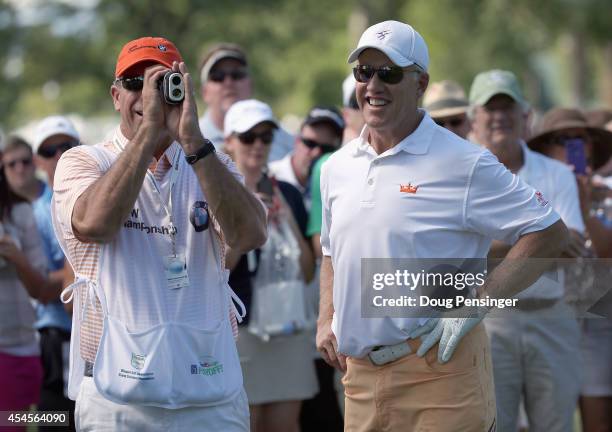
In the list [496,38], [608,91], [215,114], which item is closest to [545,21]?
[496,38]

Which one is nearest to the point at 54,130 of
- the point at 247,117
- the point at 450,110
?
the point at 247,117

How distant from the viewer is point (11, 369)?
689 cm

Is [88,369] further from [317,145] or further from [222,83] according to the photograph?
[222,83]

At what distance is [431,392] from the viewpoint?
460 centimetres

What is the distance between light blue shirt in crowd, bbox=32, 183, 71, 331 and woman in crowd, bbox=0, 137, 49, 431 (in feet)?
0.71

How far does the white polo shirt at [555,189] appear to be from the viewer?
21.1 feet

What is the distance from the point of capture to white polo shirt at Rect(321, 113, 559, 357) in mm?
4562

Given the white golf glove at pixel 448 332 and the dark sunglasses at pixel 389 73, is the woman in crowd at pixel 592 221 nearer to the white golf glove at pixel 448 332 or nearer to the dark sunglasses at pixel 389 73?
the dark sunglasses at pixel 389 73

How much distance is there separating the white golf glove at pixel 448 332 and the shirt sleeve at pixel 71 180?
4.71ft

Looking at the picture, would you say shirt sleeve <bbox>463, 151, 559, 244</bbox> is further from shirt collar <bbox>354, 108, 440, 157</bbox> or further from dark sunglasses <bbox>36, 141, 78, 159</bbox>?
dark sunglasses <bbox>36, 141, 78, 159</bbox>

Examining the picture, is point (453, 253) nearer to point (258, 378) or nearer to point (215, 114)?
point (258, 378)

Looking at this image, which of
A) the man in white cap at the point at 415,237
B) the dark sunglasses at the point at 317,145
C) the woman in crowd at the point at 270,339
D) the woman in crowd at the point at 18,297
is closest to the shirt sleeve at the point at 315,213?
the woman in crowd at the point at 270,339

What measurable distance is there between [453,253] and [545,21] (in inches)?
1120

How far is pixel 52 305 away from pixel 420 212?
3576 millimetres
